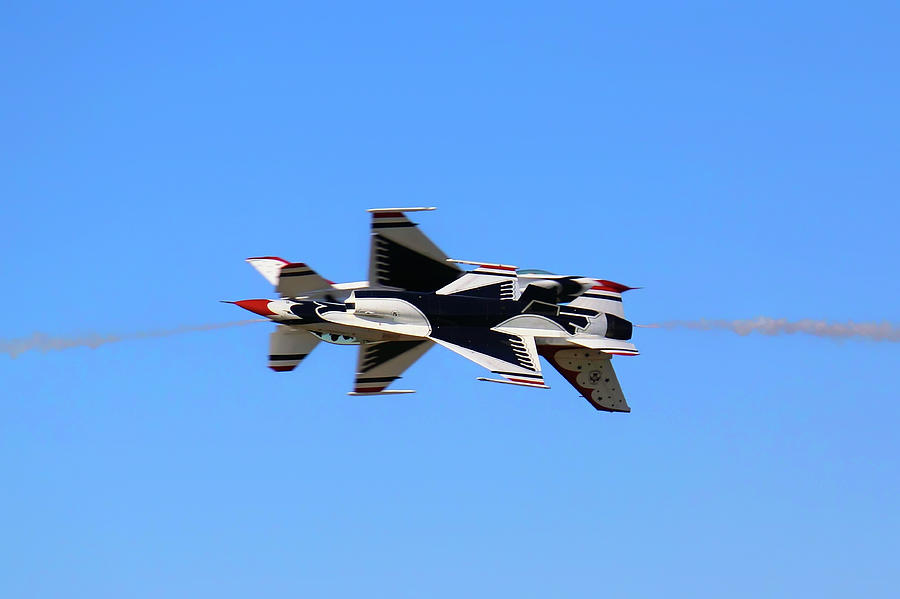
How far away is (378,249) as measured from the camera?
163 ft

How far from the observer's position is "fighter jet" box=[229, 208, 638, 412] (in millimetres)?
48156

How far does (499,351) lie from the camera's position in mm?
48750

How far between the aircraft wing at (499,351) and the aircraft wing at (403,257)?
1.86 meters

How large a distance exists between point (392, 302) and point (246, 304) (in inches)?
181

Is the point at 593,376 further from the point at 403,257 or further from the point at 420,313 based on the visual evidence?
the point at 403,257

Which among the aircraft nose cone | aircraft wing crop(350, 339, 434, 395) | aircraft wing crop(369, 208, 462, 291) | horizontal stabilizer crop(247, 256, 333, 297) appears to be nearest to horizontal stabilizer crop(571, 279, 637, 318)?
aircraft wing crop(369, 208, 462, 291)

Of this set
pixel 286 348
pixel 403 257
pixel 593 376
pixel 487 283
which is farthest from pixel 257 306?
pixel 593 376

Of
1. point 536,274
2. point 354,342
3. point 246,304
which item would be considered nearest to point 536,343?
point 536,274

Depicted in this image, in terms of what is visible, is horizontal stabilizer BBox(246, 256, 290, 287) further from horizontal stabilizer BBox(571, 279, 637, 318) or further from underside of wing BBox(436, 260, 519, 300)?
horizontal stabilizer BBox(571, 279, 637, 318)

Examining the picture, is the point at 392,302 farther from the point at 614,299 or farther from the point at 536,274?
the point at 614,299

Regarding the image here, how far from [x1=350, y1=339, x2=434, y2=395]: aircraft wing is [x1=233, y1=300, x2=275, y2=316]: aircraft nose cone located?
138 inches

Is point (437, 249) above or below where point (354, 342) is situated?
above

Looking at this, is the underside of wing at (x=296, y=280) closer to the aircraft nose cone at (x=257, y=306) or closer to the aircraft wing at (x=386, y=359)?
the aircraft nose cone at (x=257, y=306)

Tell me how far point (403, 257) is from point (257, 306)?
5.09 metres
